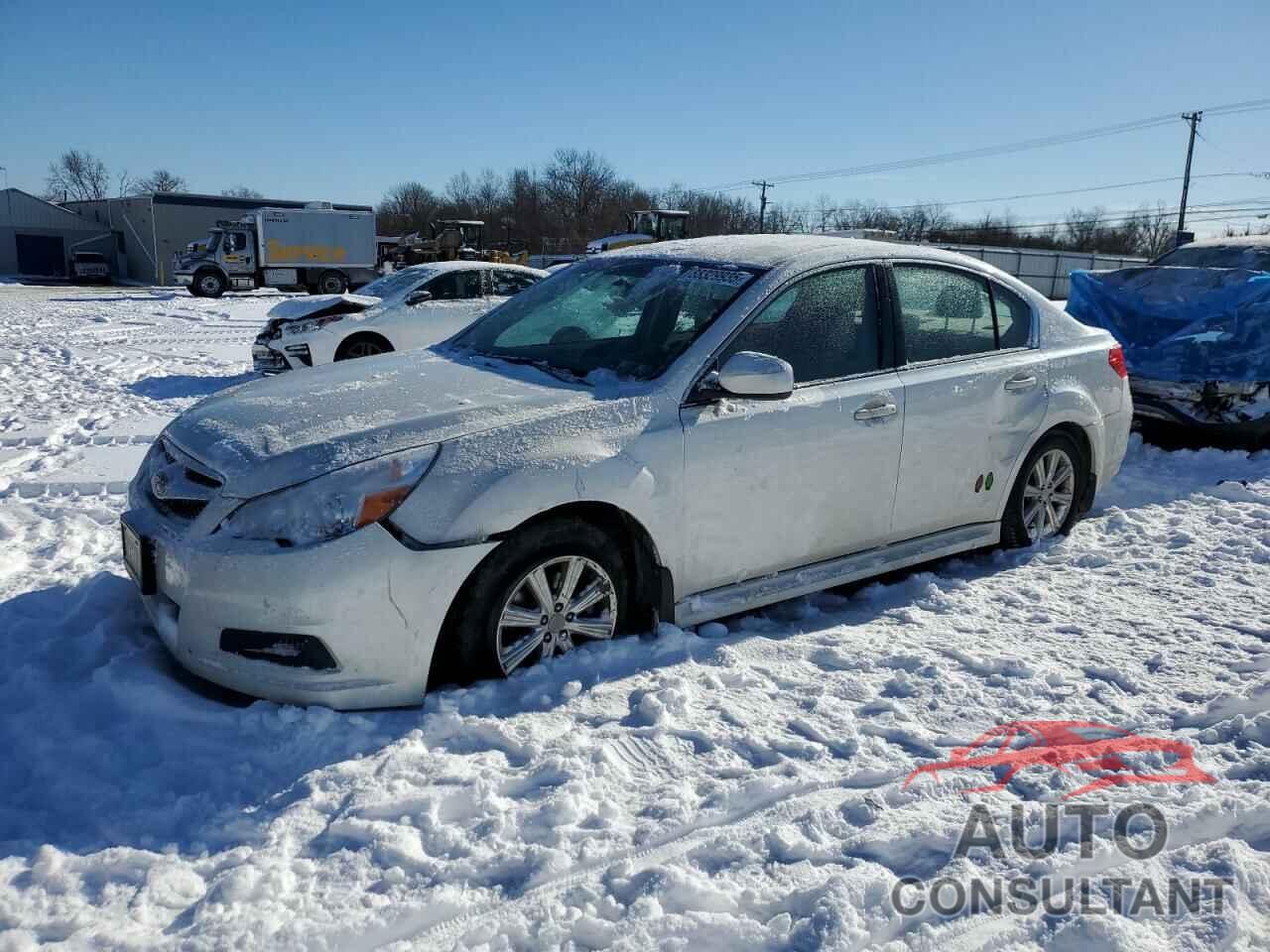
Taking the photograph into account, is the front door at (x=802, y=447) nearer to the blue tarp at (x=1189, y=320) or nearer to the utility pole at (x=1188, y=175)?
the blue tarp at (x=1189, y=320)

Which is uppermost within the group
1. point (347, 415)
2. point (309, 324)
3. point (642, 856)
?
point (347, 415)

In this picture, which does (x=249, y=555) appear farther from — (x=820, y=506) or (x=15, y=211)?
(x=15, y=211)

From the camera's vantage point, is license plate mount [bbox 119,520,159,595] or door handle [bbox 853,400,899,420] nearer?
license plate mount [bbox 119,520,159,595]

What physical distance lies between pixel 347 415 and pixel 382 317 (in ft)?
25.7

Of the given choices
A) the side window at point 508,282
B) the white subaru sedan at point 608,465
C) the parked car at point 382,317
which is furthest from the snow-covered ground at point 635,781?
the side window at point 508,282

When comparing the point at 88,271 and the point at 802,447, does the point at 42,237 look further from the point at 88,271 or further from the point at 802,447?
the point at 802,447

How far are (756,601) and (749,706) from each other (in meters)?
0.64

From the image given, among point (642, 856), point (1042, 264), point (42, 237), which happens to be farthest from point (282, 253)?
point (1042, 264)

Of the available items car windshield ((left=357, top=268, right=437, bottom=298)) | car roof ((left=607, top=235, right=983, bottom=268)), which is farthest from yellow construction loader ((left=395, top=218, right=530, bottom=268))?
car roof ((left=607, top=235, right=983, bottom=268))

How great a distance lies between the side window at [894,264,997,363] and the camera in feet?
14.4

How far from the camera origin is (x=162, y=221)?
52.5 meters

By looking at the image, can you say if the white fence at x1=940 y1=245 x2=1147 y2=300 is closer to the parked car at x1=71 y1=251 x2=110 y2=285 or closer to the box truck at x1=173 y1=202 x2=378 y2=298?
the box truck at x1=173 y1=202 x2=378 y2=298

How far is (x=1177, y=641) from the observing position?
157 inches

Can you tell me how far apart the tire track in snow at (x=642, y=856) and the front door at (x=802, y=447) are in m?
1.07
